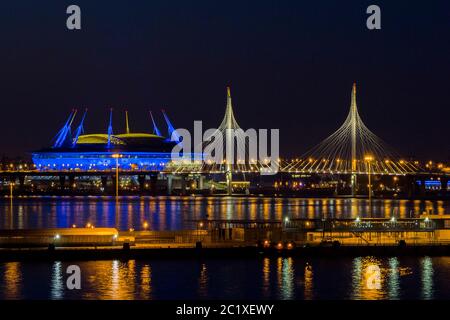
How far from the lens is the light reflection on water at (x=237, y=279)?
2158cm

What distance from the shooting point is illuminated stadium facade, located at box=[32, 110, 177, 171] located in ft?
400

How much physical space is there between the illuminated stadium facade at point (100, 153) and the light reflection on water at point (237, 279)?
95377 millimetres

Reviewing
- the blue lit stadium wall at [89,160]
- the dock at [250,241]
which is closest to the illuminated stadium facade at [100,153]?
the blue lit stadium wall at [89,160]

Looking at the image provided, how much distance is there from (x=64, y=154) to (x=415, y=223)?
95211 mm

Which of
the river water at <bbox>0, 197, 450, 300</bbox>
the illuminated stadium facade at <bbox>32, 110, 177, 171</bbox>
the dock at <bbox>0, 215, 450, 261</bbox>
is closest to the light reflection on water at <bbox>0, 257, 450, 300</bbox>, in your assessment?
the river water at <bbox>0, 197, 450, 300</bbox>

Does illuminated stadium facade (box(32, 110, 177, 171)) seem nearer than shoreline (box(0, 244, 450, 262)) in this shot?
No

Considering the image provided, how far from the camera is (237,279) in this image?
23.3 meters

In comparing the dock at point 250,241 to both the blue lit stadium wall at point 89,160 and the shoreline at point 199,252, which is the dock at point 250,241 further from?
the blue lit stadium wall at point 89,160

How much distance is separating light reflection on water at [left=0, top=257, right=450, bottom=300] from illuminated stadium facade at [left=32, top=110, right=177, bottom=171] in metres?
→ 95.4

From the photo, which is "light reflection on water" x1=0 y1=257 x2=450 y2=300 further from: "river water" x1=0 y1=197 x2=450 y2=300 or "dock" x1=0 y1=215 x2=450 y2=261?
"dock" x1=0 y1=215 x2=450 y2=261

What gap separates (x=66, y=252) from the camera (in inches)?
1033
